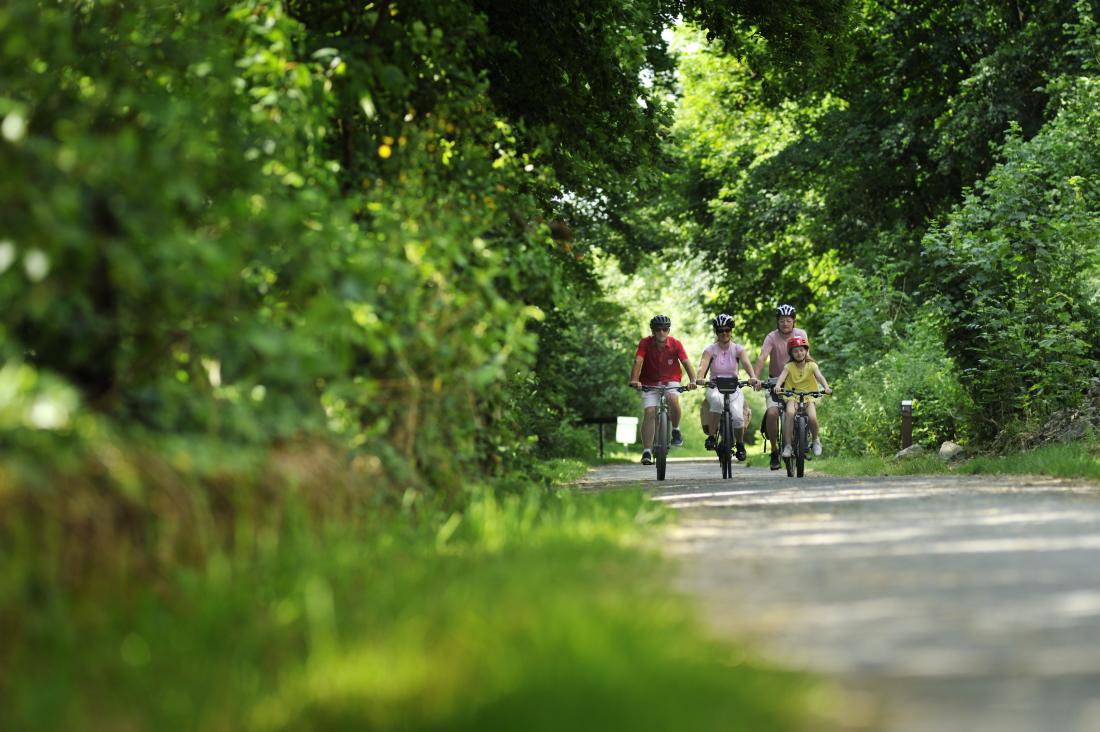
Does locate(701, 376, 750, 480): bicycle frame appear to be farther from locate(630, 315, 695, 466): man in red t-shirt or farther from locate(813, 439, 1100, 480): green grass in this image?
locate(813, 439, 1100, 480): green grass

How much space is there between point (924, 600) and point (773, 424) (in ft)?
45.3

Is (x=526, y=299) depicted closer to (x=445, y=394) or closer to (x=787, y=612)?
(x=445, y=394)

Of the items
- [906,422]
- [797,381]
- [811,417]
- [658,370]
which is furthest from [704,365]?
[906,422]

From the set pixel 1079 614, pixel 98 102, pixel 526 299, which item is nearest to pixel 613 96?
pixel 526 299

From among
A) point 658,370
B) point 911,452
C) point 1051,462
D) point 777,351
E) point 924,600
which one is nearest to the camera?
point 924,600

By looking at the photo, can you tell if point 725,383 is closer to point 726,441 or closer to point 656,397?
point 726,441

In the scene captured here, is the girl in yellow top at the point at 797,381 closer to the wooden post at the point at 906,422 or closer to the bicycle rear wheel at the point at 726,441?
the bicycle rear wheel at the point at 726,441

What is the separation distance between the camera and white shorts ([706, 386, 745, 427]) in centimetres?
1873

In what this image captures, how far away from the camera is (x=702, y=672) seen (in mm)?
4121

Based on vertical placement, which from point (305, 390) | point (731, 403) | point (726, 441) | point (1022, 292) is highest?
point (1022, 292)

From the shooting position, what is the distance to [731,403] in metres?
18.8

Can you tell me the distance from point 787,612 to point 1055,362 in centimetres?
1308

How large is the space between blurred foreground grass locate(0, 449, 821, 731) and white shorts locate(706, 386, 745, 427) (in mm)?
12490

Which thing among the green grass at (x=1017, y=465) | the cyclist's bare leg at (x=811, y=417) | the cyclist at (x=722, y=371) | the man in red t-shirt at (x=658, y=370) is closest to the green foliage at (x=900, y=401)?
the green grass at (x=1017, y=465)
